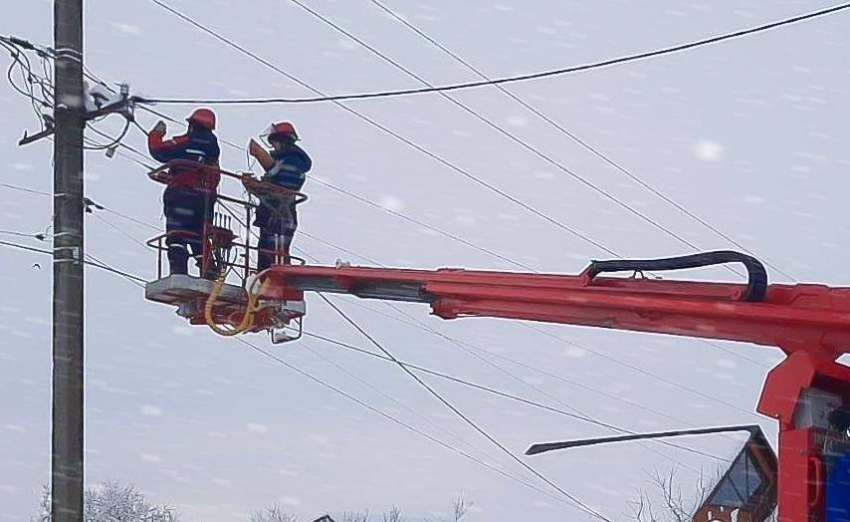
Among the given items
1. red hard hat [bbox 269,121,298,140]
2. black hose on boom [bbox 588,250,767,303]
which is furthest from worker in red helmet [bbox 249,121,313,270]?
black hose on boom [bbox 588,250,767,303]

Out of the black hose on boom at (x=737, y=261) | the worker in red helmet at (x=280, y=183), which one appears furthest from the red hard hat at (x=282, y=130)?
the black hose on boom at (x=737, y=261)

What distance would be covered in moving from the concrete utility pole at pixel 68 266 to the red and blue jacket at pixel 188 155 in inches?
46.6

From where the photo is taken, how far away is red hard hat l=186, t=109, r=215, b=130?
10.5m

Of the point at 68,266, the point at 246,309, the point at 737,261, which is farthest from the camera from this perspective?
the point at 246,309

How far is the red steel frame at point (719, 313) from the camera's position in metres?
5.07

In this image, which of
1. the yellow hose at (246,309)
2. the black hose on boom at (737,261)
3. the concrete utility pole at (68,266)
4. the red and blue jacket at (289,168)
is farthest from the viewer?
the red and blue jacket at (289,168)

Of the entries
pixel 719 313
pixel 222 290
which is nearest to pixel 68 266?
pixel 222 290

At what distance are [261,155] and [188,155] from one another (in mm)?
768

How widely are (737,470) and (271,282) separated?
171 inches

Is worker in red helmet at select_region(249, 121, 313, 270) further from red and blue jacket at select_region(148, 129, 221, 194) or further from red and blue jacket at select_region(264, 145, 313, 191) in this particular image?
red and blue jacket at select_region(148, 129, 221, 194)

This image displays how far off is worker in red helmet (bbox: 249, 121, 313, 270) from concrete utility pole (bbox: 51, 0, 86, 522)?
2.03m

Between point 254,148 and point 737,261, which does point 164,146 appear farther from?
point 737,261

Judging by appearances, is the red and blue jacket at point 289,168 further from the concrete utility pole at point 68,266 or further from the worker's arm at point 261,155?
the concrete utility pole at point 68,266

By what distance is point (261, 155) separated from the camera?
11031mm
